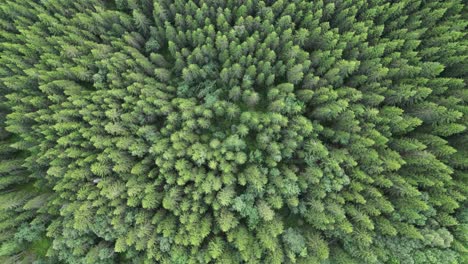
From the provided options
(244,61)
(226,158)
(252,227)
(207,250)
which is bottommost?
(207,250)

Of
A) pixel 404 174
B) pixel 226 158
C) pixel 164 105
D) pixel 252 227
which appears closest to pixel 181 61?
pixel 164 105

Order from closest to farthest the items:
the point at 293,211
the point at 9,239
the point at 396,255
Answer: the point at 396,255 < the point at 293,211 < the point at 9,239

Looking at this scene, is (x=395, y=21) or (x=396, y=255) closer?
(x=396, y=255)

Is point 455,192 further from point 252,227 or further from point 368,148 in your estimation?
point 252,227

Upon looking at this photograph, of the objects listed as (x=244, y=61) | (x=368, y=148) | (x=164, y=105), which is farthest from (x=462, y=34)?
(x=164, y=105)

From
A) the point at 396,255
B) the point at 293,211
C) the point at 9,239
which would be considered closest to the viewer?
the point at 396,255

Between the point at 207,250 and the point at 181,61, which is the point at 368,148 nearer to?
the point at 207,250

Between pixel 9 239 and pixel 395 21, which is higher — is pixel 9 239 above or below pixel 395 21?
below
